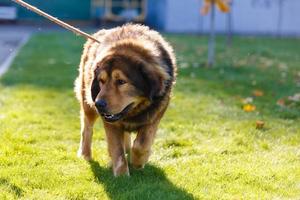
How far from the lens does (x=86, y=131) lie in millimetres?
5250

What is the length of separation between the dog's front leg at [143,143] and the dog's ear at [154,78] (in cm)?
38

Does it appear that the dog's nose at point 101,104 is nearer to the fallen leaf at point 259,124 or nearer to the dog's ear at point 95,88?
the dog's ear at point 95,88

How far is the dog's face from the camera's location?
4.17m

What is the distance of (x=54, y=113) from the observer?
710 centimetres

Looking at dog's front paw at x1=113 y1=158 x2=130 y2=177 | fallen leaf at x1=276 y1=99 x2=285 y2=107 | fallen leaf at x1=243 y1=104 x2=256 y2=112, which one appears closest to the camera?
dog's front paw at x1=113 y1=158 x2=130 y2=177

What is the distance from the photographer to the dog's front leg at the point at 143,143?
15.1 ft

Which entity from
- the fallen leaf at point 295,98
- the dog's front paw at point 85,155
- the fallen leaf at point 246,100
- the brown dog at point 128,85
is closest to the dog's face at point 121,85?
the brown dog at point 128,85

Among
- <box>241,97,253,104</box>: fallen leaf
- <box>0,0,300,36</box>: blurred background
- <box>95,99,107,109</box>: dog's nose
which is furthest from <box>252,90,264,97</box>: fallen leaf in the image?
<box>0,0,300,36</box>: blurred background

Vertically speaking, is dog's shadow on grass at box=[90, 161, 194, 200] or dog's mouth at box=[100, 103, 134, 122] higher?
dog's mouth at box=[100, 103, 134, 122]

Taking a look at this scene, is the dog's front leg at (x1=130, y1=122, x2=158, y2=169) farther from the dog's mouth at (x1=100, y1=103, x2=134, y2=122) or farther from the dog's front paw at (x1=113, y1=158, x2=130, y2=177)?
the dog's mouth at (x1=100, y1=103, x2=134, y2=122)

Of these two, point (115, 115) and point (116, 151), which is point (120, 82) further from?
point (116, 151)

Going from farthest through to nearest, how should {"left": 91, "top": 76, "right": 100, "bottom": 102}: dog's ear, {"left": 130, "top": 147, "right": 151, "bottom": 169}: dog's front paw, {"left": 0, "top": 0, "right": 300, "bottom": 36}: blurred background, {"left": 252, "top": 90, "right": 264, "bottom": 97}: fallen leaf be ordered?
{"left": 0, "top": 0, "right": 300, "bottom": 36}: blurred background, {"left": 252, "top": 90, "right": 264, "bottom": 97}: fallen leaf, {"left": 130, "top": 147, "right": 151, "bottom": 169}: dog's front paw, {"left": 91, "top": 76, "right": 100, "bottom": 102}: dog's ear

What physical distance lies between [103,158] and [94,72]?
43.3 inches

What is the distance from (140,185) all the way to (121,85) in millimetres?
794
